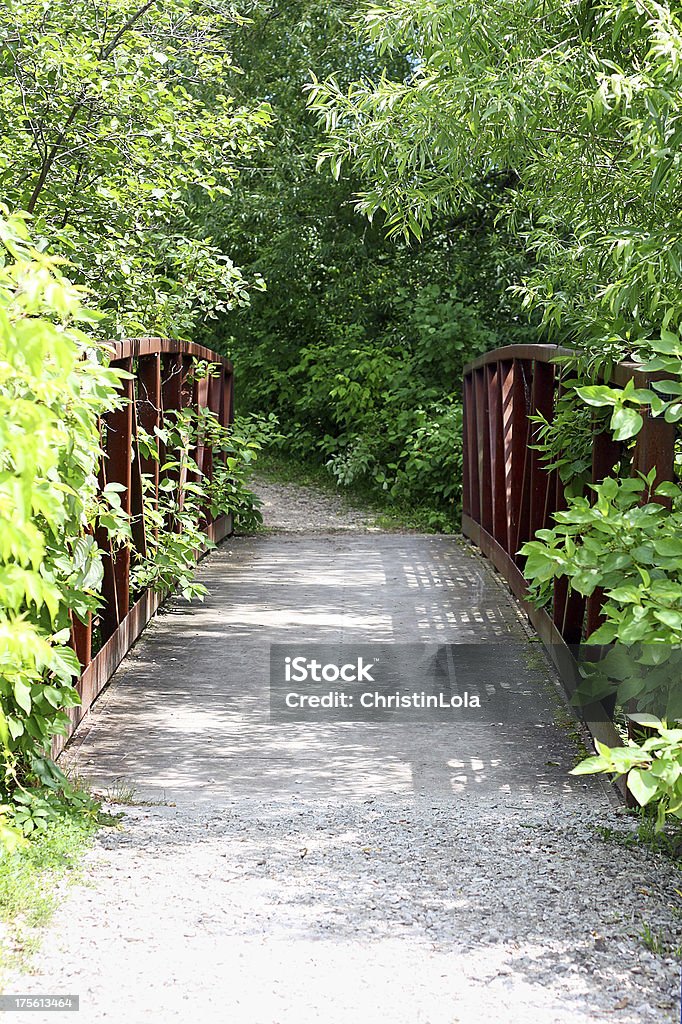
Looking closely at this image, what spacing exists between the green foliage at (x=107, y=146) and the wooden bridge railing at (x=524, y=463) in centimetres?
209

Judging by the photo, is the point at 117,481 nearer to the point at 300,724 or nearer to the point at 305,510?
the point at 300,724

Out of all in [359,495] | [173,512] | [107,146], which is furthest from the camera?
[359,495]

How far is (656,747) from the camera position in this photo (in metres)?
2.46

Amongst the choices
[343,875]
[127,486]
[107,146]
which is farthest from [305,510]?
[343,875]

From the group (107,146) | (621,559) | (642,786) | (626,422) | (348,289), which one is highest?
(107,146)

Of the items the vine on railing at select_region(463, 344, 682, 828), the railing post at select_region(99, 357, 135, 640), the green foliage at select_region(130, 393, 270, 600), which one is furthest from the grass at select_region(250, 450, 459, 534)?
the railing post at select_region(99, 357, 135, 640)

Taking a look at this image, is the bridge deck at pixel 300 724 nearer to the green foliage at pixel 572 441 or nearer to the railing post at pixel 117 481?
the railing post at pixel 117 481

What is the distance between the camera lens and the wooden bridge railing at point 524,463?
361cm

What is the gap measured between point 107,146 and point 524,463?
3137 mm

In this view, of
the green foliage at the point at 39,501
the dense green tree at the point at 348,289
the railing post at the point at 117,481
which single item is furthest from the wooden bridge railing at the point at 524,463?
the dense green tree at the point at 348,289

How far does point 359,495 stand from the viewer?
13430mm

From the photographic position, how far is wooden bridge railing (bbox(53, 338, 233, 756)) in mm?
4277

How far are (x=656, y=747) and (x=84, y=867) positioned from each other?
1.49m

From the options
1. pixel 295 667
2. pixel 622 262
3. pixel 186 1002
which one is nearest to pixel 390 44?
pixel 622 262
